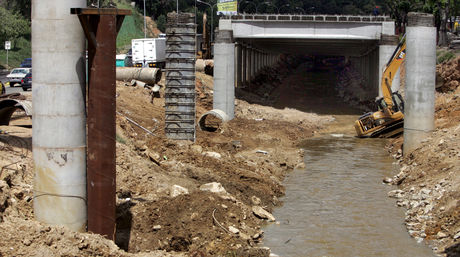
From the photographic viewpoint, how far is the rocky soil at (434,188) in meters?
16.1

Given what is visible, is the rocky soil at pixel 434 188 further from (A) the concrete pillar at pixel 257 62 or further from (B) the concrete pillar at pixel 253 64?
(A) the concrete pillar at pixel 257 62

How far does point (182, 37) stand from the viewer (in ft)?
85.1

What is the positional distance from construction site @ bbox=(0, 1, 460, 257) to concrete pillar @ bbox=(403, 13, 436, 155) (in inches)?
2.9

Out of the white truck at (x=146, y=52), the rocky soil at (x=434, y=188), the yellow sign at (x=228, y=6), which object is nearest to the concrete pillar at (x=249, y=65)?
the white truck at (x=146, y=52)

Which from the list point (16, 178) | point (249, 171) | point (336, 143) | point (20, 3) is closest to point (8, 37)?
point (20, 3)

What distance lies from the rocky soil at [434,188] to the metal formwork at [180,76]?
8762mm

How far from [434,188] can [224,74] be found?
2335 cm

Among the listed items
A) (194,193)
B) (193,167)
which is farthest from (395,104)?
(194,193)

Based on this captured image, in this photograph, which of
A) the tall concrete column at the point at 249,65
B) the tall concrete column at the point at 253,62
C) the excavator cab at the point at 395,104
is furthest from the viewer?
the tall concrete column at the point at 253,62

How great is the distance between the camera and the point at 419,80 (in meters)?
27.9

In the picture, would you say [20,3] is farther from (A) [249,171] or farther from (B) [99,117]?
(B) [99,117]

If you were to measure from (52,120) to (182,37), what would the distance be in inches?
565

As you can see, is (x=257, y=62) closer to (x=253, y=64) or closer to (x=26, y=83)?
(x=253, y=64)

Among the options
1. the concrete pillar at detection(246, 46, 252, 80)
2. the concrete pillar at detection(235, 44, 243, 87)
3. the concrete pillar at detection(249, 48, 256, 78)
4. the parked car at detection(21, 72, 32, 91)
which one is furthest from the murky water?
the concrete pillar at detection(249, 48, 256, 78)
